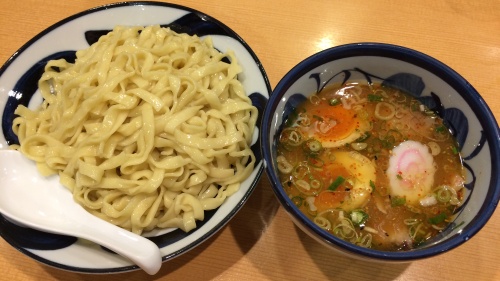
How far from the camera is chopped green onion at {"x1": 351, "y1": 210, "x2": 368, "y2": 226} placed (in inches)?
45.5

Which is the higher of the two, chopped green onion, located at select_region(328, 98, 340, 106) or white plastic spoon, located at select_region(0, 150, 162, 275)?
chopped green onion, located at select_region(328, 98, 340, 106)

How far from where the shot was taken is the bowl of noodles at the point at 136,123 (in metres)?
1.26

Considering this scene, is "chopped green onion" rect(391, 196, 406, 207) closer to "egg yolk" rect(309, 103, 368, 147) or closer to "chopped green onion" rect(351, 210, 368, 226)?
"chopped green onion" rect(351, 210, 368, 226)

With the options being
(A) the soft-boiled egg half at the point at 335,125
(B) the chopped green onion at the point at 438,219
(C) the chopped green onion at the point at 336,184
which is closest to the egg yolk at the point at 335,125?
(A) the soft-boiled egg half at the point at 335,125

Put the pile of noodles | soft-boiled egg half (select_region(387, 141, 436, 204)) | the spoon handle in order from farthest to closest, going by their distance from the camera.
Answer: the pile of noodles, soft-boiled egg half (select_region(387, 141, 436, 204)), the spoon handle

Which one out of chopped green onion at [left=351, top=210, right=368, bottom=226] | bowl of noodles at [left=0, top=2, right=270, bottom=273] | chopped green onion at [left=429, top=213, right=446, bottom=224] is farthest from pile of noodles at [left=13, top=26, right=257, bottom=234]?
chopped green onion at [left=429, top=213, right=446, bottom=224]

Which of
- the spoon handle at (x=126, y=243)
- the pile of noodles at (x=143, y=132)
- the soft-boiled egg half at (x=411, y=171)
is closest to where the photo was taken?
the spoon handle at (x=126, y=243)

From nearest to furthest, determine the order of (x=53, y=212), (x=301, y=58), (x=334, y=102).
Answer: (x=53, y=212), (x=334, y=102), (x=301, y=58)

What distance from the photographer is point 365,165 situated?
4.09 feet

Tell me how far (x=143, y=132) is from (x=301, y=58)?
804 millimetres

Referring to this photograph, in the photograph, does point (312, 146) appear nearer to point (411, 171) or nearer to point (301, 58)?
point (411, 171)

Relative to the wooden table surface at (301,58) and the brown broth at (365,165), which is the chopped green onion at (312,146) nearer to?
the brown broth at (365,165)

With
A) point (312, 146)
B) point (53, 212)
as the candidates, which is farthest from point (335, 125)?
point (53, 212)

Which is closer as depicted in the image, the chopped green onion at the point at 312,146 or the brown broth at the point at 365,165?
the brown broth at the point at 365,165
